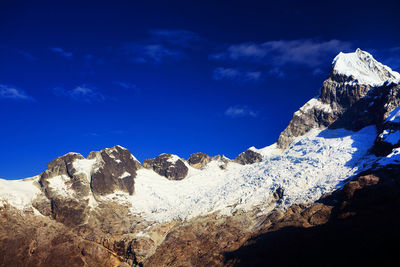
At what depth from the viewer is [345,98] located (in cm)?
16275

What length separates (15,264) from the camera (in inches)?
3809

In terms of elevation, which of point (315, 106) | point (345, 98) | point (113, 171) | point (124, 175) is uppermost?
point (315, 106)

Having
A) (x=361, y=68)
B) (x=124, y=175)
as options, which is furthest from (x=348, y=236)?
(x=361, y=68)

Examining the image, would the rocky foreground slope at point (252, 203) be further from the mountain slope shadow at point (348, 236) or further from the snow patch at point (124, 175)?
the snow patch at point (124, 175)

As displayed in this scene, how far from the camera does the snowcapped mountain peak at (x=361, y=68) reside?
542 feet

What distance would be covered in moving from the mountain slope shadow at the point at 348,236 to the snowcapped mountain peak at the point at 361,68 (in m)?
102

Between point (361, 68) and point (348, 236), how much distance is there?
5715 inches

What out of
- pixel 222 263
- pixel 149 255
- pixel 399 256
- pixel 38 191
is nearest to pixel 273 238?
pixel 222 263

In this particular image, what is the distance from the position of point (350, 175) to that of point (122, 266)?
8449 cm

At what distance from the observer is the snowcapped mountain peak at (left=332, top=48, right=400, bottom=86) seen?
16525cm

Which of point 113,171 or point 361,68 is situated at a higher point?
point 361,68

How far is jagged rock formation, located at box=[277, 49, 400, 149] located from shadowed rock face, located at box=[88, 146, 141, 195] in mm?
101264

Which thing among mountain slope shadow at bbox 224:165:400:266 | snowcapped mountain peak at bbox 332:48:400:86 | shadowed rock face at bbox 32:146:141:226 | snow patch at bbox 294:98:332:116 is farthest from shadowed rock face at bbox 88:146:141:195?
snowcapped mountain peak at bbox 332:48:400:86

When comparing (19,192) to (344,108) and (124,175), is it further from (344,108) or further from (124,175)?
(344,108)
